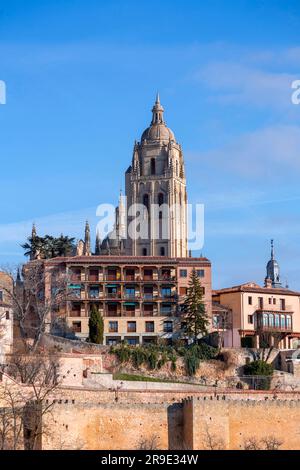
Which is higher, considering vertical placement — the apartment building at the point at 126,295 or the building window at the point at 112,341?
the apartment building at the point at 126,295

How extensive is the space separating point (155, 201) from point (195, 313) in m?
36.8

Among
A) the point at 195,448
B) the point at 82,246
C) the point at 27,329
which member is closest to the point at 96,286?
the point at 27,329

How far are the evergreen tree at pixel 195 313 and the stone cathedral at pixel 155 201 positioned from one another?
32.7 metres

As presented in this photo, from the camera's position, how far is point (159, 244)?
132 metres

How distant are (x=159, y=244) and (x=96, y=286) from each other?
108 ft

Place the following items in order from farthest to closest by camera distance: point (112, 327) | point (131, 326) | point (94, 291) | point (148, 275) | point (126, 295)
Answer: point (148, 275), point (126, 295), point (94, 291), point (131, 326), point (112, 327)

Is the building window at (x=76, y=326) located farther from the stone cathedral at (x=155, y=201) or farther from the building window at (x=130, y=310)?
the stone cathedral at (x=155, y=201)

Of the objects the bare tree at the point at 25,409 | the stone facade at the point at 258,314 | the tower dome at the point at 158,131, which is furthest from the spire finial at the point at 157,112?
the bare tree at the point at 25,409

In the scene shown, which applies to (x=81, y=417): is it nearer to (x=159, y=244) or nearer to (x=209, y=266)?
(x=209, y=266)

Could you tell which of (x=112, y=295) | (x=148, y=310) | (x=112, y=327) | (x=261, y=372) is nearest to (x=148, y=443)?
(x=261, y=372)

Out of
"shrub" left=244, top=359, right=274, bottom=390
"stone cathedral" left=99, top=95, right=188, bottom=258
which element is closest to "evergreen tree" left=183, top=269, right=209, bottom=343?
"shrub" left=244, top=359, right=274, bottom=390

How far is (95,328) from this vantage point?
313ft

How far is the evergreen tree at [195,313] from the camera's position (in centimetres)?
9694

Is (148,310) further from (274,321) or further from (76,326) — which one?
(274,321)
